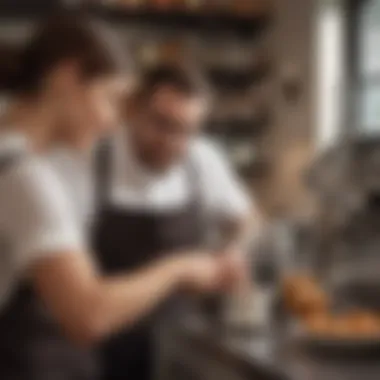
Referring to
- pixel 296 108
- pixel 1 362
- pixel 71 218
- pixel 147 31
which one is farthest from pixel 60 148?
pixel 296 108

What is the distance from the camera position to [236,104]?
1583 mm

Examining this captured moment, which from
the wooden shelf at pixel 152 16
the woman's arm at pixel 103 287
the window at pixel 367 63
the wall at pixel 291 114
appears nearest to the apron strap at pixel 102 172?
the woman's arm at pixel 103 287

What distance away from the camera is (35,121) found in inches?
38.9

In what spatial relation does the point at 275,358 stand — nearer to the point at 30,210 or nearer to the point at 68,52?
the point at 30,210

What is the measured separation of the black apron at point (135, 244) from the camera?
125cm

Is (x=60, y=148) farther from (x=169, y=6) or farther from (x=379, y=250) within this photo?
(x=169, y=6)

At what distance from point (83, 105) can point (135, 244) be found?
331 mm

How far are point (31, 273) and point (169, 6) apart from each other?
69 cm

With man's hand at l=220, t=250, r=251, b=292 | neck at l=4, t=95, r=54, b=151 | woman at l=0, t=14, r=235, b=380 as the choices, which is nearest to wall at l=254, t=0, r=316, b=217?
man's hand at l=220, t=250, r=251, b=292

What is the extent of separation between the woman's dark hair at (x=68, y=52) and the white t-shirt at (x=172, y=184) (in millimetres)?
257

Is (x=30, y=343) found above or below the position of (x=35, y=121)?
below

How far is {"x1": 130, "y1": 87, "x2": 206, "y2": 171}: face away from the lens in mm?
1275

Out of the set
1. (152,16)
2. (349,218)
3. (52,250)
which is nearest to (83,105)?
(52,250)

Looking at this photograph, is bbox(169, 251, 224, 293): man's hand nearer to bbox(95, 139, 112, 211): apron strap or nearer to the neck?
bbox(95, 139, 112, 211): apron strap
